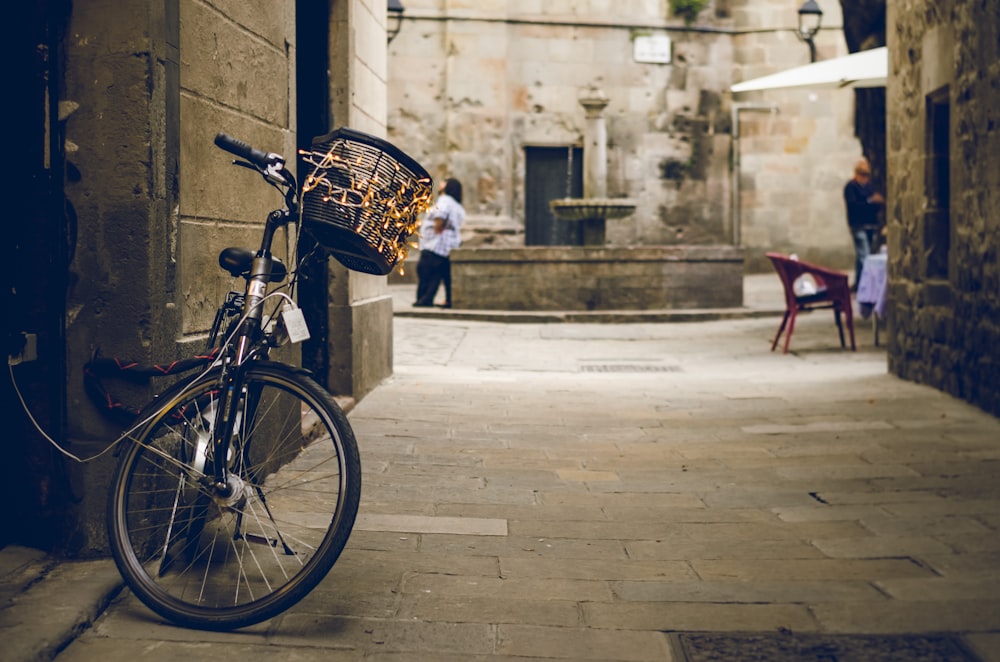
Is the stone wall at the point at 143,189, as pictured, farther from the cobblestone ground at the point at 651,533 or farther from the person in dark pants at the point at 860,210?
the person in dark pants at the point at 860,210

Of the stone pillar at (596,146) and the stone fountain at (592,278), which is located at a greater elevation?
the stone pillar at (596,146)

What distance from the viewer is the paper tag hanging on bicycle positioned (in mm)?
3148

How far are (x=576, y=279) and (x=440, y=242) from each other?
5.96ft

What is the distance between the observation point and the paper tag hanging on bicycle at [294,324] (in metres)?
3.15

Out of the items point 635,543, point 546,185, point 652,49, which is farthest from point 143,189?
point 652,49

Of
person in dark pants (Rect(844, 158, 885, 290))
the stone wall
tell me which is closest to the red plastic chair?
person in dark pants (Rect(844, 158, 885, 290))

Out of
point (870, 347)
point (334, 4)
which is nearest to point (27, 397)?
point (334, 4)

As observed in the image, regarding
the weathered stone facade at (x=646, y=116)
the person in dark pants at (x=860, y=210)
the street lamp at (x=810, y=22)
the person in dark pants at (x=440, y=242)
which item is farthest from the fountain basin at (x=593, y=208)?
the street lamp at (x=810, y=22)

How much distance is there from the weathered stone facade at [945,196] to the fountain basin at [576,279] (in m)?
6.17

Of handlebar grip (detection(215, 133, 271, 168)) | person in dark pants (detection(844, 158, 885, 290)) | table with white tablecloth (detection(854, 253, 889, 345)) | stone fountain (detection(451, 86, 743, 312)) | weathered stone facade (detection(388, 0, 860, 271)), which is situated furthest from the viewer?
weathered stone facade (detection(388, 0, 860, 271))

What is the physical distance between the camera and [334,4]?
6719mm

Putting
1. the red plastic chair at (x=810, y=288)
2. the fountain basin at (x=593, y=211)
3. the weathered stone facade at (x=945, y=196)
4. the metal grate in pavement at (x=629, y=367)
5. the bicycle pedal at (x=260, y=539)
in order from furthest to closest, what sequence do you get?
the fountain basin at (x=593, y=211) < the red plastic chair at (x=810, y=288) < the metal grate in pavement at (x=629, y=367) < the weathered stone facade at (x=945, y=196) < the bicycle pedal at (x=260, y=539)

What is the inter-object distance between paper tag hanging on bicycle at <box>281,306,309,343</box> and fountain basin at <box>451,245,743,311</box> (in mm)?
11777

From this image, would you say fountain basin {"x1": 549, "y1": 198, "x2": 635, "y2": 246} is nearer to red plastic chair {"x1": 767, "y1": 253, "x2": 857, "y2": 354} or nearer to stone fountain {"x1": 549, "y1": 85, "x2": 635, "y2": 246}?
stone fountain {"x1": 549, "y1": 85, "x2": 635, "y2": 246}
